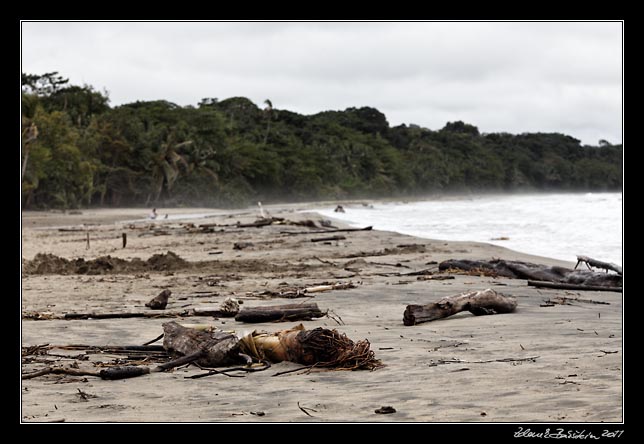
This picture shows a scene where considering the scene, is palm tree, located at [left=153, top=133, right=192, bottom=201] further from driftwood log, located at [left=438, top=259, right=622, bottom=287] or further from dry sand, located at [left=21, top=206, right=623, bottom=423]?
driftwood log, located at [left=438, top=259, right=622, bottom=287]

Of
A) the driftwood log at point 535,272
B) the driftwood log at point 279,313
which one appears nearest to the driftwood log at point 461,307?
the driftwood log at point 279,313

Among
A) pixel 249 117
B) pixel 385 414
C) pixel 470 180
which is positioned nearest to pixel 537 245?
pixel 385 414

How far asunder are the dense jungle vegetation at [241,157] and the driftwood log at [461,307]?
88.2 feet

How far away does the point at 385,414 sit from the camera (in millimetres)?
4160

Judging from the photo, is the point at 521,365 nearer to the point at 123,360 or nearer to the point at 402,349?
the point at 402,349

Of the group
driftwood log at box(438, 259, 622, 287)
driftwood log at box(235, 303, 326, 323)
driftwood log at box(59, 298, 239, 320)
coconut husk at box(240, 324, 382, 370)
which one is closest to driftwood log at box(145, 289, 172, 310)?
driftwood log at box(59, 298, 239, 320)

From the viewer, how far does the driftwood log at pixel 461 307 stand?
7.45 metres

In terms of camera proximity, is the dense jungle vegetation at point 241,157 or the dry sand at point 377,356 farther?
the dense jungle vegetation at point 241,157

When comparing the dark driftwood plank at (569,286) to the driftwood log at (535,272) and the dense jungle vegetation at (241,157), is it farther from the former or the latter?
the dense jungle vegetation at (241,157)

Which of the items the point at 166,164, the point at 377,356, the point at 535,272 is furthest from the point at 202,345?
the point at 166,164

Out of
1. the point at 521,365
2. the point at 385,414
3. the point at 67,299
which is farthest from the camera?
the point at 67,299

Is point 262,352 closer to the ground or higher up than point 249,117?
closer to the ground

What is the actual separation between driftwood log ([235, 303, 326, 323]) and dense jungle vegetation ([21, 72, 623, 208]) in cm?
2613

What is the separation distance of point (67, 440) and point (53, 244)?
19.7 m
